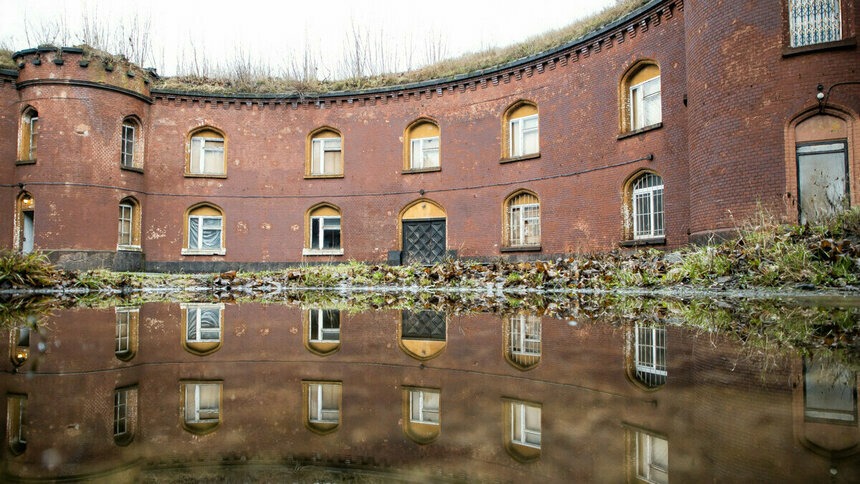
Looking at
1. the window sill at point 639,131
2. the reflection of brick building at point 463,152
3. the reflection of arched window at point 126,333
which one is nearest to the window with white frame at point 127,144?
the reflection of brick building at point 463,152

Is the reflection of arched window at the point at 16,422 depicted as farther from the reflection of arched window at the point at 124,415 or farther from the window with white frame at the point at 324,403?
the window with white frame at the point at 324,403

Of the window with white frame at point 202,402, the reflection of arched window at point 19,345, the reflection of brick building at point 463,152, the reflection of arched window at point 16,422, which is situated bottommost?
the reflection of arched window at point 19,345

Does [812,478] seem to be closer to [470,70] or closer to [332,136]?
[470,70]

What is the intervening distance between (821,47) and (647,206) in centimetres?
523

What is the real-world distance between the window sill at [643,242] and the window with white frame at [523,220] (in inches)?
138

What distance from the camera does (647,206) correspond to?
14.6m

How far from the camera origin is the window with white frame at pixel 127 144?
19922mm

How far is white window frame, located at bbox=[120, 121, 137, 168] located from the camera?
19.9 m

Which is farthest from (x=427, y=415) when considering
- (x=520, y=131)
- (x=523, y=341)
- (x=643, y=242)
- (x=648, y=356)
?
(x=520, y=131)

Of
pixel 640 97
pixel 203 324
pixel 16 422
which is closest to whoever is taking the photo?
pixel 16 422

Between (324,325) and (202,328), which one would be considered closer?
(202,328)

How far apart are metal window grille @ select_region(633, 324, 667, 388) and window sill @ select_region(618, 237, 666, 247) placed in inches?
417

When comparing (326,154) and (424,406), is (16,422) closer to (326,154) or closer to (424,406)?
(424,406)

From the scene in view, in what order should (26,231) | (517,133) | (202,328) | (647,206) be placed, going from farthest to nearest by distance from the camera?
(26,231), (517,133), (647,206), (202,328)
